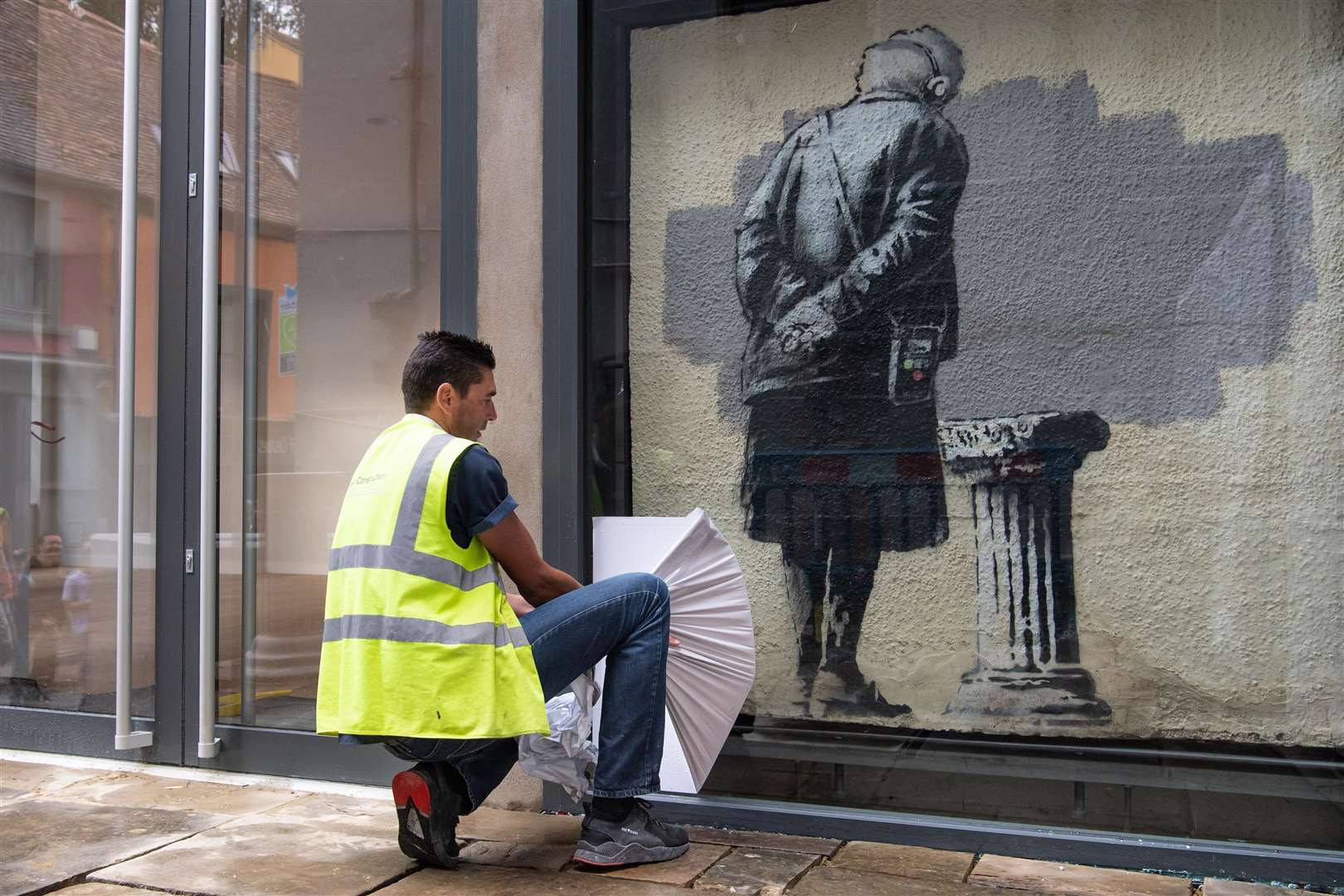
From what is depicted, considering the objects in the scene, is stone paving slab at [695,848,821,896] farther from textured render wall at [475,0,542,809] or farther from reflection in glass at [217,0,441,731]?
reflection in glass at [217,0,441,731]

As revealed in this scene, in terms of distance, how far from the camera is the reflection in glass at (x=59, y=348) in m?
4.83

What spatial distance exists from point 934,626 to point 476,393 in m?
1.54

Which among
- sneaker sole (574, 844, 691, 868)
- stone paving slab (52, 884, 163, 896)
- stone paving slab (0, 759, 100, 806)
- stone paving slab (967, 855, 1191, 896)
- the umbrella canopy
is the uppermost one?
the umbrella canopy

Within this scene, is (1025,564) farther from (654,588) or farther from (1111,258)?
(654,588)

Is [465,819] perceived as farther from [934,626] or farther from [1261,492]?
[1261,492]

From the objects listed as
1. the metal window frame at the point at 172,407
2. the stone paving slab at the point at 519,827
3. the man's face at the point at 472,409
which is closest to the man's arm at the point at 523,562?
the man's face at the point at 472,409

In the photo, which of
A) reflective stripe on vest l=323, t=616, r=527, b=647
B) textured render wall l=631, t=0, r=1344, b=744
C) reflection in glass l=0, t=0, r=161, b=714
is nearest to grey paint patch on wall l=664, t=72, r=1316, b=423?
textured render wall l=631, t=0, r=1344, b=744

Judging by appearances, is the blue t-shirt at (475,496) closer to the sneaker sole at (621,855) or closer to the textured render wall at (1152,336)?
the sneaker sole at (621,855)

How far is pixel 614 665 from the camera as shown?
312 centimetres

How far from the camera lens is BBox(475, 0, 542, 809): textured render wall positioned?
3850mm

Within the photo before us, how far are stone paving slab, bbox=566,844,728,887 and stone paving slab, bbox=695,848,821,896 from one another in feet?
0.10

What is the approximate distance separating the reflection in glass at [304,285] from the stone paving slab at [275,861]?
82cm

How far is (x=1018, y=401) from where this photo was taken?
357 centimetres

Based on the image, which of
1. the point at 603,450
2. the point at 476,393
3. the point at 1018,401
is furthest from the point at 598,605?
the point at 1018,401
